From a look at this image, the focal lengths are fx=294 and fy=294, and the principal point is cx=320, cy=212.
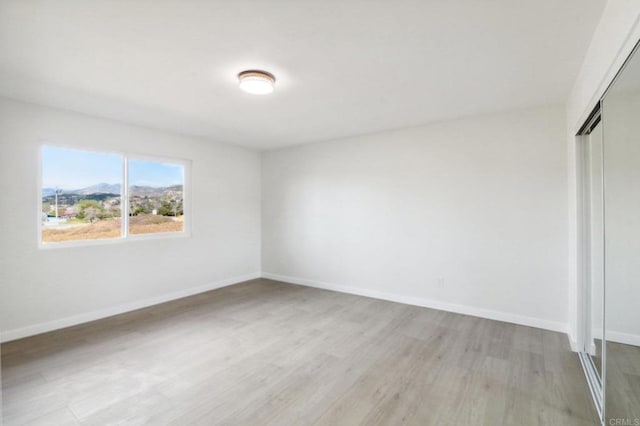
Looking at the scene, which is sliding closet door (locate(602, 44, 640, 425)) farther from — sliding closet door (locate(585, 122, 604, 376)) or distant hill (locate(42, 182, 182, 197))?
distant hill (locate(42, 182, 182, 197))

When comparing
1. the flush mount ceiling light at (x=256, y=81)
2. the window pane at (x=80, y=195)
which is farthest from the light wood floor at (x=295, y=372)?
the flush mount ceiling light at (x=256, y=81)

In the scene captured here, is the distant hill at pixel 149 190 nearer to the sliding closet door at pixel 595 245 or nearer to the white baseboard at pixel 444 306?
the white baseboard at pixel 444 306

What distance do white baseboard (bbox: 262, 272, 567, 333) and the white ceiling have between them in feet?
8.22

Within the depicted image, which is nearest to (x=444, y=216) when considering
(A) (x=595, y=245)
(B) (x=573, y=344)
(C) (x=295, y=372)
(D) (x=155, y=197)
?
(A) (x=595, y=245)

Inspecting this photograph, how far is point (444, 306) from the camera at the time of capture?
4.02m

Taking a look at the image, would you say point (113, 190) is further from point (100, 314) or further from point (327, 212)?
point (327, 212)

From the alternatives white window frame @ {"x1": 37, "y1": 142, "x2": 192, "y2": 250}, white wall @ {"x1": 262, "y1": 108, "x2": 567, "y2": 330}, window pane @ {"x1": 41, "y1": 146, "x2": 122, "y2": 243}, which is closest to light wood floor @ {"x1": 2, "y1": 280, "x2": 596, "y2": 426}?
white wall @ {"x1": 262, "y1": 108, "x2": 567, "y2": 330}


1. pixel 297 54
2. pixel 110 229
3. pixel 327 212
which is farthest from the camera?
pixel 327 212

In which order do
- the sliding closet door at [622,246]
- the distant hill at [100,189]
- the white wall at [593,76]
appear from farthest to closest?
the distant hill at [100,189] < the sliding closet door at [622,246] < the white wall at [593,76]

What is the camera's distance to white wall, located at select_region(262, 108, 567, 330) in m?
3.40

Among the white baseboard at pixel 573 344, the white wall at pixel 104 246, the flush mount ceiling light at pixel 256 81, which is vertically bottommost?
the white baseboard at pixel 573 344

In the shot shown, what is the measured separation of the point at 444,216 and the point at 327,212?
1954 millimetres

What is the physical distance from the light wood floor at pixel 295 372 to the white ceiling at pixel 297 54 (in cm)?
258

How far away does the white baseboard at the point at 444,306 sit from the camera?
3395 mm
